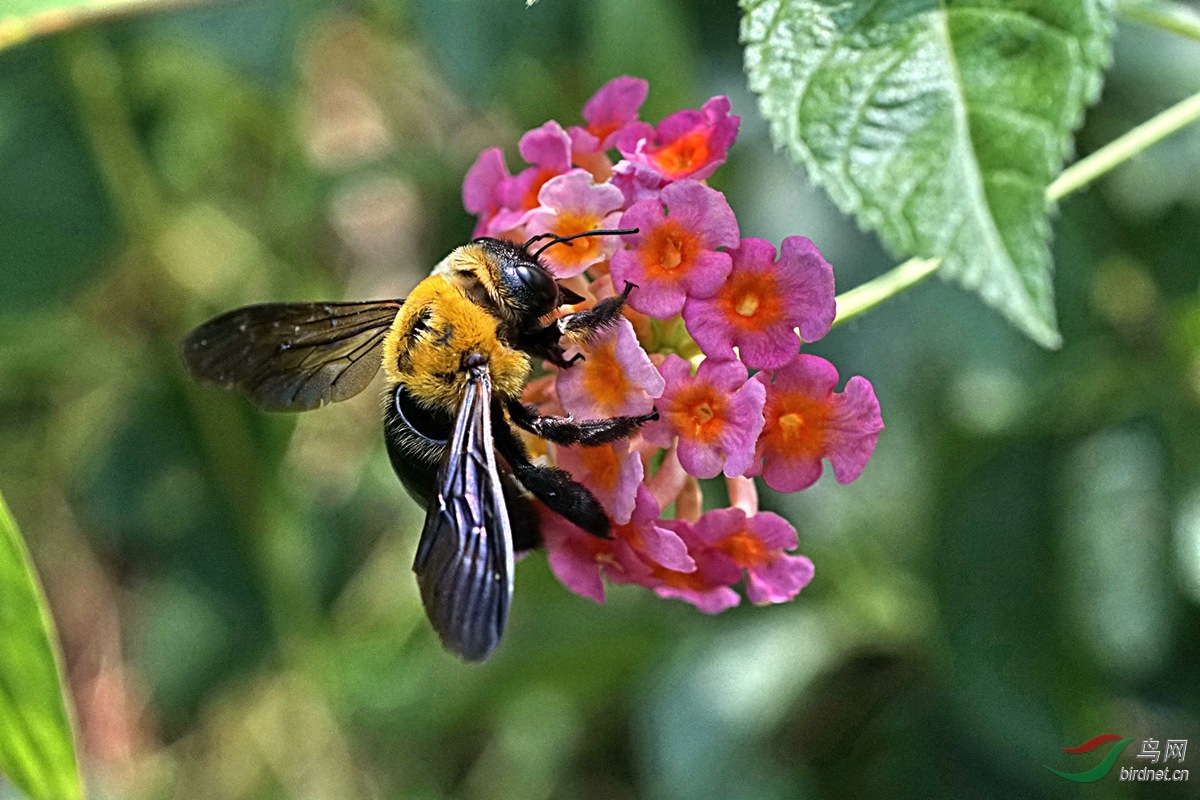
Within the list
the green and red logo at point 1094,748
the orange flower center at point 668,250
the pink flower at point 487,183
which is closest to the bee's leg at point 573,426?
the orange flower center at point 668,250

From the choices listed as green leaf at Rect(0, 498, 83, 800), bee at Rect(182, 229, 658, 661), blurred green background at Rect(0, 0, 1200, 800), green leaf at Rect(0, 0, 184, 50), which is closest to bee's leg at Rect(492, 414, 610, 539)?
bee at Rect(182, 229, 658, 661)

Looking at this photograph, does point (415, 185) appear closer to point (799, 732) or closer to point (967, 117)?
point (799, 732)

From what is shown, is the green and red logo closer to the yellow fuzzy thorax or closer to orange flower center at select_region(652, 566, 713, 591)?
orange flower center at select_region(652, 566, 713, 591)

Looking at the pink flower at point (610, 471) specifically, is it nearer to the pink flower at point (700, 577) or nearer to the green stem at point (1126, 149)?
the pink flower at point (700, 577)

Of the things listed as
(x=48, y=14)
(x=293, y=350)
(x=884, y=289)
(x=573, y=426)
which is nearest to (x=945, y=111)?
(x=884, y=289)

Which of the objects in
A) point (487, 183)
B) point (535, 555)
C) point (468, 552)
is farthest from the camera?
point (535, 555)

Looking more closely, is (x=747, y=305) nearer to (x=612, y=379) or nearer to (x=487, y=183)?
(x=612, y=379)
